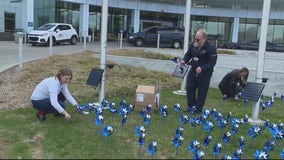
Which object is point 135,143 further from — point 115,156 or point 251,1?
point 251,1

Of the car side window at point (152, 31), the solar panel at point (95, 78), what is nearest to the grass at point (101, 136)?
the solar panel at point (95, 78)

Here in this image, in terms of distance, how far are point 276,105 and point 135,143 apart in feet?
16.7

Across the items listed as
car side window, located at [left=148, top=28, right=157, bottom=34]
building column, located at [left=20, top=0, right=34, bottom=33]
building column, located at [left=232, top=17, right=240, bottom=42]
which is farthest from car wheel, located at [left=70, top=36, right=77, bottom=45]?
building column, located at [left=232, top=17, right=240, bottom=42]

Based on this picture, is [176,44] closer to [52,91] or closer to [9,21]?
[9,21]

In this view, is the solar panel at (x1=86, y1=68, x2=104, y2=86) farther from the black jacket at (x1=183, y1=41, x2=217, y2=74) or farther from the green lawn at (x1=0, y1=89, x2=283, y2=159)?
the black jacket at (x1=183, y1=41, x2=217, y2=74)

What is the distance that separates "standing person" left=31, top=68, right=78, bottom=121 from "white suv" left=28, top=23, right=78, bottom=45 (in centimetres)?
1900

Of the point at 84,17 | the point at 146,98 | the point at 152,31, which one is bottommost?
the point at 146,98

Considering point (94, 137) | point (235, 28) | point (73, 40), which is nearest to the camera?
point (94, 137)

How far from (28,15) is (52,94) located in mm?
A: 26196

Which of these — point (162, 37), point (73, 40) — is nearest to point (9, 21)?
point (73, 40)

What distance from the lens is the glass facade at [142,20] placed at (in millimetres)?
34812

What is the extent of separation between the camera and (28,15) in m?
30.2

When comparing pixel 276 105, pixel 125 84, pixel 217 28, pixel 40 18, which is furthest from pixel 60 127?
pixel 217 28

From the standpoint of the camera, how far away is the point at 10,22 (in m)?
36.9
